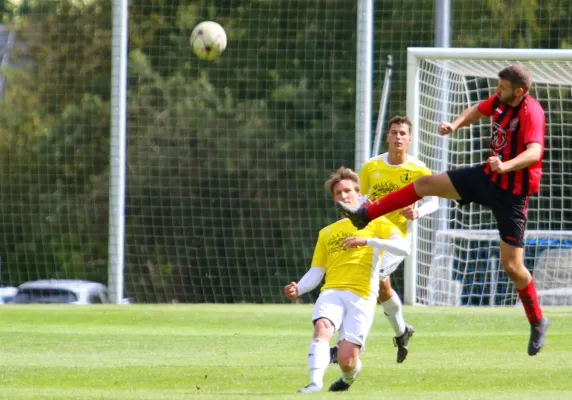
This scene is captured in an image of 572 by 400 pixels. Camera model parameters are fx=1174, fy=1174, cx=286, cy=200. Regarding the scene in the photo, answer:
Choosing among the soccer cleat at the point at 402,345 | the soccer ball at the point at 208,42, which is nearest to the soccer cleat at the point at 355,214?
the soccer cleat at the point at 402,345

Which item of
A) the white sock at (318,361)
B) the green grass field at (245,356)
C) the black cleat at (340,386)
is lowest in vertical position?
the green grass field at (245,356)

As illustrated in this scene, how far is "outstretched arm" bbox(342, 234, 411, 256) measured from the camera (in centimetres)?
738

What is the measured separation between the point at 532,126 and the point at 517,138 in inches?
5.3

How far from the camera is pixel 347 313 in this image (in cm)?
756

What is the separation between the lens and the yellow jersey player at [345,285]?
24.0 ft

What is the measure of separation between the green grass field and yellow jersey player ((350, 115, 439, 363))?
359 mm

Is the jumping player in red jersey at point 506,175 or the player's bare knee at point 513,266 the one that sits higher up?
the jumping player in red jersey at point 506,175

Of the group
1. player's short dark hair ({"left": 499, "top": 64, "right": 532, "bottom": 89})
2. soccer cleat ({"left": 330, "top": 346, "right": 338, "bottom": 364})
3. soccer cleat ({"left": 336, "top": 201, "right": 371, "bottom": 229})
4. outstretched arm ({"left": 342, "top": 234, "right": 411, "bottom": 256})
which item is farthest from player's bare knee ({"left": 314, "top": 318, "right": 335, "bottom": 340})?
player's short dark hair ({"left": 499, "top": 64, "right": 532, "bottom": 89})

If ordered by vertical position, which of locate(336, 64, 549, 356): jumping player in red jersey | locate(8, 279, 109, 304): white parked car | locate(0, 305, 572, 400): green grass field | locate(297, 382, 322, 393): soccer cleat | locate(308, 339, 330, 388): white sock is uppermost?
locate(336, 64, 549, 356): jumping player in red jersey

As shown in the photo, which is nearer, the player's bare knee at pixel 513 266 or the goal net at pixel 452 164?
the player's bare knee at pixel 513 266

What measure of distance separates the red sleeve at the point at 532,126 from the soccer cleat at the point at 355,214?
126cm

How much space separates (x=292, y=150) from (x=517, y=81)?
18.4 m

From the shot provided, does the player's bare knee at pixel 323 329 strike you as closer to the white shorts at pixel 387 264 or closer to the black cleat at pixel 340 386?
the black cleat at pixel 340 386

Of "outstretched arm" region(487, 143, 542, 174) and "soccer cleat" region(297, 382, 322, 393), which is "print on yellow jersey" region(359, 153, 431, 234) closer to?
"outstretched arm" region(487, 143, 542, 174)
